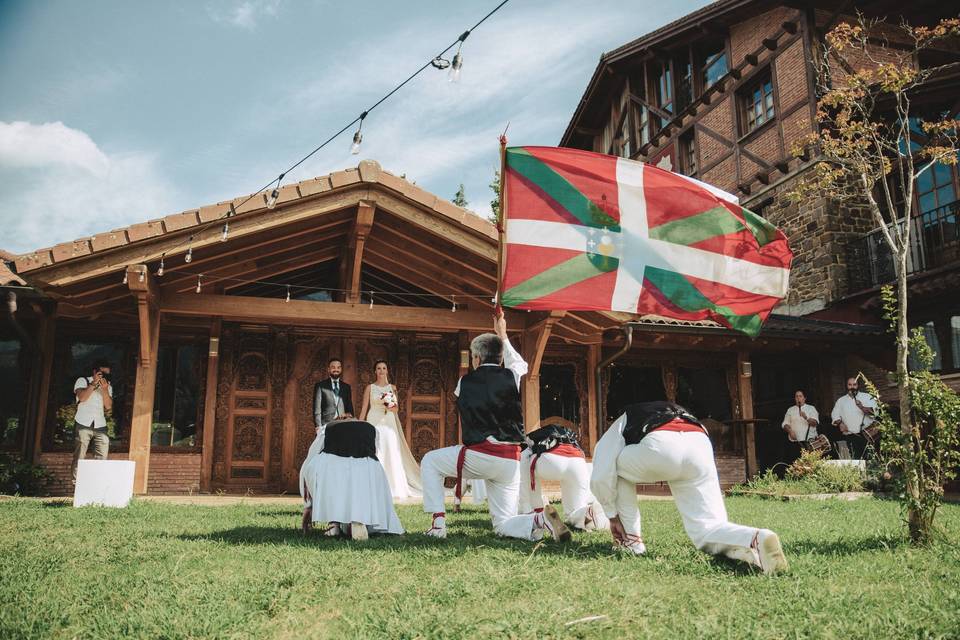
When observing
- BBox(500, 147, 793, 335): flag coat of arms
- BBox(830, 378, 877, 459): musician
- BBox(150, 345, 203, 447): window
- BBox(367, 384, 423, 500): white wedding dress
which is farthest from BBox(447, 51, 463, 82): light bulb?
BBox(830, 378, 877, 459): musician

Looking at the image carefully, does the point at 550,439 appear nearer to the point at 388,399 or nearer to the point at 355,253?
the point at 388,399

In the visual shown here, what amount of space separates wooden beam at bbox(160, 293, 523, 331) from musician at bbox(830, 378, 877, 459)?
635 cm

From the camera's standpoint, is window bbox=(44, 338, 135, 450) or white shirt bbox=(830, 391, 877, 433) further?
white shirt bbox=(830, 391, 877, 433)

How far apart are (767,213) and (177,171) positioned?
43.8 ft

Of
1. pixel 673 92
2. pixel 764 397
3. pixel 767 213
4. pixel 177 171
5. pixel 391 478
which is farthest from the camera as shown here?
pixel 673 92

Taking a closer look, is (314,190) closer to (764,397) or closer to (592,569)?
(592,569)

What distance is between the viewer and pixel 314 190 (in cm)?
886

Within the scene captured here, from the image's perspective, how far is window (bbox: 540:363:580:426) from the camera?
12.6m

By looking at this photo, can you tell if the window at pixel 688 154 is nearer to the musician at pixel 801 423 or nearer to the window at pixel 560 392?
the musician at pixel 801 423

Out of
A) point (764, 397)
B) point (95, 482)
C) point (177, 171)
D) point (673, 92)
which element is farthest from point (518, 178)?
point (673, 92)

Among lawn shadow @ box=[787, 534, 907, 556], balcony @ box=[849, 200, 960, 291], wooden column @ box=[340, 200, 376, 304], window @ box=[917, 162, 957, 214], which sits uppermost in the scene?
window @ box=[917, 162, 957, 214]

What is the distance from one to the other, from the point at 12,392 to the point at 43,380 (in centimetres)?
84

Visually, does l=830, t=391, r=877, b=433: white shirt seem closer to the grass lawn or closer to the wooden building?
the wooden building

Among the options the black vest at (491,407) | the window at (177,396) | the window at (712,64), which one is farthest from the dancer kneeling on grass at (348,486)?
the window at (712,64)
